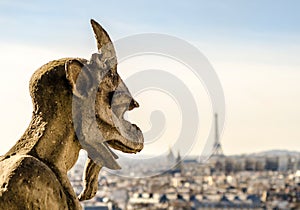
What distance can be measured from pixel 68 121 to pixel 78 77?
0.51 feet

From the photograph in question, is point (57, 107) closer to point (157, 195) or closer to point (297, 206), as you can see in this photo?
point (297, 206)

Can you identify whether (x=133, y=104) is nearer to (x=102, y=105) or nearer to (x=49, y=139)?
(x=102, y=105)

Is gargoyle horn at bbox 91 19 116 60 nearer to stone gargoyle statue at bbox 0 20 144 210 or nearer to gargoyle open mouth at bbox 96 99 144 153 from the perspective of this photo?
stone gargoyle statue at bbox 0 20 144 210

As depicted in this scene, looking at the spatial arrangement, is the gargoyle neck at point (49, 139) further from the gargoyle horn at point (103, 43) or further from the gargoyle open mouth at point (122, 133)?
the gargoyle horn at point (103, 43)

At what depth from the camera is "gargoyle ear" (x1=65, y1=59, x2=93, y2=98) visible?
342 centimetres

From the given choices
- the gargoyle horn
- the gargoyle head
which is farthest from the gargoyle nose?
the gargoyle horn

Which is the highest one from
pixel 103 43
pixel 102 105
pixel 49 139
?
pixel 103 43

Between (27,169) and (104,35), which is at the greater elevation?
(104,35)

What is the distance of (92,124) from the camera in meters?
3.49

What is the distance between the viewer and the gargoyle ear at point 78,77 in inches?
135

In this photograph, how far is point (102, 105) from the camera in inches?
139

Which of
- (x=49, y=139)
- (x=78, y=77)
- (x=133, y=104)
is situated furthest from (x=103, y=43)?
(x=49, y=139)

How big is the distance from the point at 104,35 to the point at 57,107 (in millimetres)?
294

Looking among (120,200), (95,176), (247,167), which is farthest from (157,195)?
(95,176)
